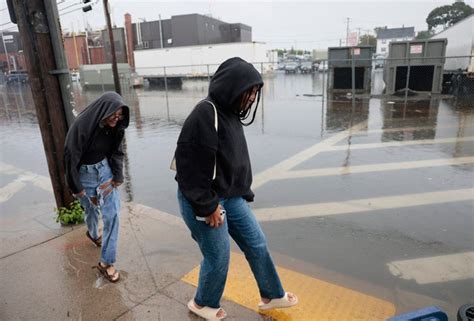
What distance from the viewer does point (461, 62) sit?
17250mm

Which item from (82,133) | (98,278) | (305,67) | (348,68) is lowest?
(305,67)

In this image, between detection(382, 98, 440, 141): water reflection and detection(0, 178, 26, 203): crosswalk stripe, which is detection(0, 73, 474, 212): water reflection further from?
detection(0, 178, 26, 203): crosswalk stripe

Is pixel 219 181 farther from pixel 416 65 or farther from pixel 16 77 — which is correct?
pixel 16 77

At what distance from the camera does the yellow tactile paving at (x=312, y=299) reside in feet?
8.98

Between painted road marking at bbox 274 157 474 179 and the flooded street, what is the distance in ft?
0.06

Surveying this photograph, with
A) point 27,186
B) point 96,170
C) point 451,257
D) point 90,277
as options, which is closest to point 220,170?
point 96,170

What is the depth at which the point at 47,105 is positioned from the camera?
13.3 feet

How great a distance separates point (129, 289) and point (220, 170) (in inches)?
62.3

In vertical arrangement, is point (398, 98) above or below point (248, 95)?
below

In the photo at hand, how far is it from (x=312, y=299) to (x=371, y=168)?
13.2 ft

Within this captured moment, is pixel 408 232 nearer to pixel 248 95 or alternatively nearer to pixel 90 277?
pixel 248 95

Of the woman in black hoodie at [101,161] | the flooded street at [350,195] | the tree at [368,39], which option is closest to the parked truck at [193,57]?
the flooded street at [350,195]

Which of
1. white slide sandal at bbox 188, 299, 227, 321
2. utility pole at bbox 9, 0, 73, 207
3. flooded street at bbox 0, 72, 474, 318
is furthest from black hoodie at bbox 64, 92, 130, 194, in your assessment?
flooded street at bbox 0, 72, 474, 318

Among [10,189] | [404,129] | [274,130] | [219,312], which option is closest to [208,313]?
[219,312]
